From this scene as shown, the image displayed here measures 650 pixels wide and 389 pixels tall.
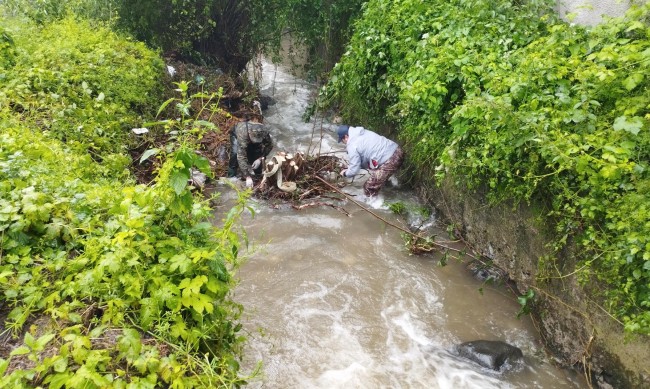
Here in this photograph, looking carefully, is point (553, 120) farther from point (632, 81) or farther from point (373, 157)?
point (373, 157)

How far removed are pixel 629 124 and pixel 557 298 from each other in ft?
5.83

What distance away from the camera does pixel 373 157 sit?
7.42 m

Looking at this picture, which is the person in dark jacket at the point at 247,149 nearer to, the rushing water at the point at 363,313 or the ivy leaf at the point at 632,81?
the rushing water at the point at 363,313

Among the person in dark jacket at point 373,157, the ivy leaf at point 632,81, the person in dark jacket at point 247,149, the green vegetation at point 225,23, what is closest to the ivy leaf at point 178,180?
the ivy leaf at point 632,81

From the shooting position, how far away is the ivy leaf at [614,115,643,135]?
355 centimetres

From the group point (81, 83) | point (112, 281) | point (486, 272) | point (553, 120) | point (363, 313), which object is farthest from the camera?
point (81, 83)

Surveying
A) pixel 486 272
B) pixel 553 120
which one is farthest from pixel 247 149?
pixel 553 120

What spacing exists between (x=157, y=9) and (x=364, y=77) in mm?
5315

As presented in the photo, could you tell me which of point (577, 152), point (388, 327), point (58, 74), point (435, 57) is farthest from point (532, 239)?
point (58, 74)

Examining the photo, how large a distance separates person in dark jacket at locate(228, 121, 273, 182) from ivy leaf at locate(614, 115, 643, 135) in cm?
546

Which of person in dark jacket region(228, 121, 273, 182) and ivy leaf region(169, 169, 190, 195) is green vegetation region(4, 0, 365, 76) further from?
ivy leaf region(169, 169, 190, 195)

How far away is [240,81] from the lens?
11141 millimetres

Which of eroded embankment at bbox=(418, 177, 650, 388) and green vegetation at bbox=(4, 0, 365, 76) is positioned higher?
green vegetation at bbox=(4, 0, 365, 76)

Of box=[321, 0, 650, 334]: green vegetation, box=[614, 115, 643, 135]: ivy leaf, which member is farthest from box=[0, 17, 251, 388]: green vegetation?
box=[614, 115, 643, 135]: ivy leaf
